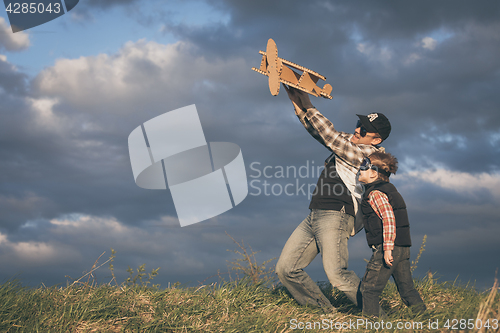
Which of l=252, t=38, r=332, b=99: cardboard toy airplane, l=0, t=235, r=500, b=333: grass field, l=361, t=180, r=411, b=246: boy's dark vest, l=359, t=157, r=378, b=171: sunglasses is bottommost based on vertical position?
l=0, t=235, r=500, b=333: grass field

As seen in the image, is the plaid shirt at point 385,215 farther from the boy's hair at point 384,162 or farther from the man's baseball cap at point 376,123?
the man's baseball cap at point 376,123

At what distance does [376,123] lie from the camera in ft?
13.9

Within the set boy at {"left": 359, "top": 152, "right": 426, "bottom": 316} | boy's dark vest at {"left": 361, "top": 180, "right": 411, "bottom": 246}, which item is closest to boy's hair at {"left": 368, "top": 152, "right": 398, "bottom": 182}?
boy at {"left": 359, "top": 152, "right": 426, "bottom": 316}

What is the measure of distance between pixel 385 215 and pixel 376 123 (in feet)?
3.41

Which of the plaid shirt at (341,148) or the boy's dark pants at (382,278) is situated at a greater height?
the plaid shirt at (341,148)

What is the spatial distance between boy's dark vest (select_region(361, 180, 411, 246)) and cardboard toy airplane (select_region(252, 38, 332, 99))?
133 cm

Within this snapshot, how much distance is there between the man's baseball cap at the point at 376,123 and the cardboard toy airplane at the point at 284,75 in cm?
65

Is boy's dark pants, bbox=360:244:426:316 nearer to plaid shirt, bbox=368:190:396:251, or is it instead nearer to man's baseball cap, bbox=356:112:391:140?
plaid shirt, bbox=368:190:396:251

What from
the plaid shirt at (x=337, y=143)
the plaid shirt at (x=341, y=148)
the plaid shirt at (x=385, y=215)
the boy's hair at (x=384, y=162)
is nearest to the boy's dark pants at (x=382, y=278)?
the plaid shirt at (x=385, y=215)

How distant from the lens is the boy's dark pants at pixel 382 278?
13.0ft

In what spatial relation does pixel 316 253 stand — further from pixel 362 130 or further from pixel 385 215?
pixel 362 130

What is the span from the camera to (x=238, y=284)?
5.18 meters

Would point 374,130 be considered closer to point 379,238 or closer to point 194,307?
point 379,238

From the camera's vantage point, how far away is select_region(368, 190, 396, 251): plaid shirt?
391cm
